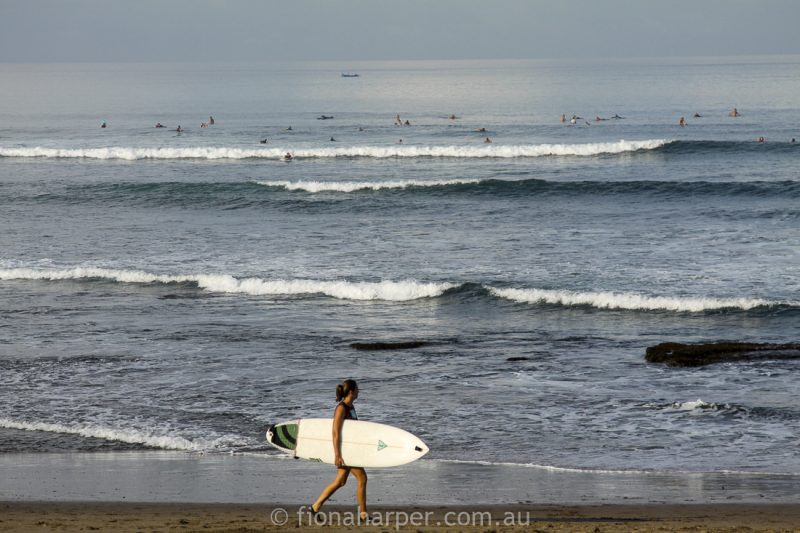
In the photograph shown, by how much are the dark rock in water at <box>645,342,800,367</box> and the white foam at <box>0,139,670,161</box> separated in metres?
37.4

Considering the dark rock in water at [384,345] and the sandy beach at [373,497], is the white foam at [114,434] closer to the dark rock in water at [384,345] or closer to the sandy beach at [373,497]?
the sandy beach at [373,497]

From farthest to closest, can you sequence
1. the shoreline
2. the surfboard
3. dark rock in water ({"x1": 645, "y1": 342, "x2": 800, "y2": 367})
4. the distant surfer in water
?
dark rock in water ({"x1": 645, "y1": 342, "x2": 800, "y2": 367}), the shoreline, the surfboard, the distant surfer in water

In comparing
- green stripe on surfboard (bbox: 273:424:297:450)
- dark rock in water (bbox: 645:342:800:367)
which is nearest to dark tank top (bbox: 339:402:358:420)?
green stripe on surfboard (bbox: 273:424:297:450)

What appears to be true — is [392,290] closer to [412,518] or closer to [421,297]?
[421,297]

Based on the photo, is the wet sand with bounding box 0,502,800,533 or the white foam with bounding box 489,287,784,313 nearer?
the wet sand with bounding box 0,502,800,533

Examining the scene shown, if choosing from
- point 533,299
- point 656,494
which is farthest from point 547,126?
point 656,494

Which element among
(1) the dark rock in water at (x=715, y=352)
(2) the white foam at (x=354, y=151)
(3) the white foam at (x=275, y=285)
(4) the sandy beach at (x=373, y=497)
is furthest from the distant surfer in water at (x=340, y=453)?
(2) the white foam at (x=354, y=151)

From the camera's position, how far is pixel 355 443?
1015cm

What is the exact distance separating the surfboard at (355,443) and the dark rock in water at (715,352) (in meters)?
8.06

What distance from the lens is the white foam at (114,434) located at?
13438 millimetres

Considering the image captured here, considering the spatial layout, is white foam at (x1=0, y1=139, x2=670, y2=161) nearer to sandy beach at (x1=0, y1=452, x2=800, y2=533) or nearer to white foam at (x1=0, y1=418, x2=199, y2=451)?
white foam at (x1=0, y1=418, x2=199, y2=451)

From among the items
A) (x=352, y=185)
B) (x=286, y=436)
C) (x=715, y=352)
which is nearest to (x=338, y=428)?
(x=286, y=436)

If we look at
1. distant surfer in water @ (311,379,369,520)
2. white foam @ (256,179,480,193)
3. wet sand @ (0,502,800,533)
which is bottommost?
wet sand @ (0,502,800,533)

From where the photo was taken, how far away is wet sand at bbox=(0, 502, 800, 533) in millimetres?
9766
